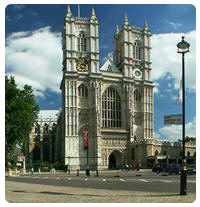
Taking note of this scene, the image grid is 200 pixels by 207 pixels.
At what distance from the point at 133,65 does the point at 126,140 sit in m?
16.9

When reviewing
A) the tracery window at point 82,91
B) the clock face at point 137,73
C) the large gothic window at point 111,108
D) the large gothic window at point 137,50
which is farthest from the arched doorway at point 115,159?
the large gothic window at point 137,50

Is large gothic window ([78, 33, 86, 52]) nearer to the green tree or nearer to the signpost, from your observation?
the green tree

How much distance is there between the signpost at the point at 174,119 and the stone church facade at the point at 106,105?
43.7 metres

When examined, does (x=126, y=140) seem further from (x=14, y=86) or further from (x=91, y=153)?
(x=14, y=86)

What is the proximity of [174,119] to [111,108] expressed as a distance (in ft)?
173

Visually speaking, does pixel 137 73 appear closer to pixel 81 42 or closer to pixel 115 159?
pixel 81 42

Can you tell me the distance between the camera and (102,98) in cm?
6750

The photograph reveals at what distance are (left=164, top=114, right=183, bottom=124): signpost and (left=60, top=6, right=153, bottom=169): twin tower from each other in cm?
4683

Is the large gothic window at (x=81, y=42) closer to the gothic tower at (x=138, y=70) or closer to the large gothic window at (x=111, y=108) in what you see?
the gothic tower at (x=138, y=70)

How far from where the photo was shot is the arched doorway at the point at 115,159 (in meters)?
65.6
